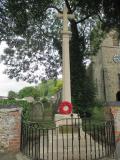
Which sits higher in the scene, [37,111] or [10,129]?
[37,111]

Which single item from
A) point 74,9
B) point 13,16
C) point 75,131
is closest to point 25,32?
point 13,16

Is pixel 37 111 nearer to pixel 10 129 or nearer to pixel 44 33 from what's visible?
pixel 44 33

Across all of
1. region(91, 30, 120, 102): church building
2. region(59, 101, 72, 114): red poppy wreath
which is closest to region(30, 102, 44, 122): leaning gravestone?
region(59, 101, 72, 114): red poppy wreath

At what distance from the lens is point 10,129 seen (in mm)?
8266

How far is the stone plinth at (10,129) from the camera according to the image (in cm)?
820

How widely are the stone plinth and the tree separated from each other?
10439 mm

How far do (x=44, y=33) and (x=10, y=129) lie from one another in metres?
14.5

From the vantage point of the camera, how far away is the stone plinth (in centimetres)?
820

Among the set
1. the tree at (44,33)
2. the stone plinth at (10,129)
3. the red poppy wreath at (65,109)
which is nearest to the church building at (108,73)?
the tree at (44,33)

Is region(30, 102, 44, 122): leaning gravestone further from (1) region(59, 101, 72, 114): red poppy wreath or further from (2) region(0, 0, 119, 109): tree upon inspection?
(1) region(59, 101, 72, 114): red poppy wreath

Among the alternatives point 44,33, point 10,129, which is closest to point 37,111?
point 44,33

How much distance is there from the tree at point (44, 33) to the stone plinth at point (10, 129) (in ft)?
34.2

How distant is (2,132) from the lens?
824cm

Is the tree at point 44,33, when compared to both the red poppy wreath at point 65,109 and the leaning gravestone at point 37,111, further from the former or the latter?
the red poppy wreath at point 65,109
